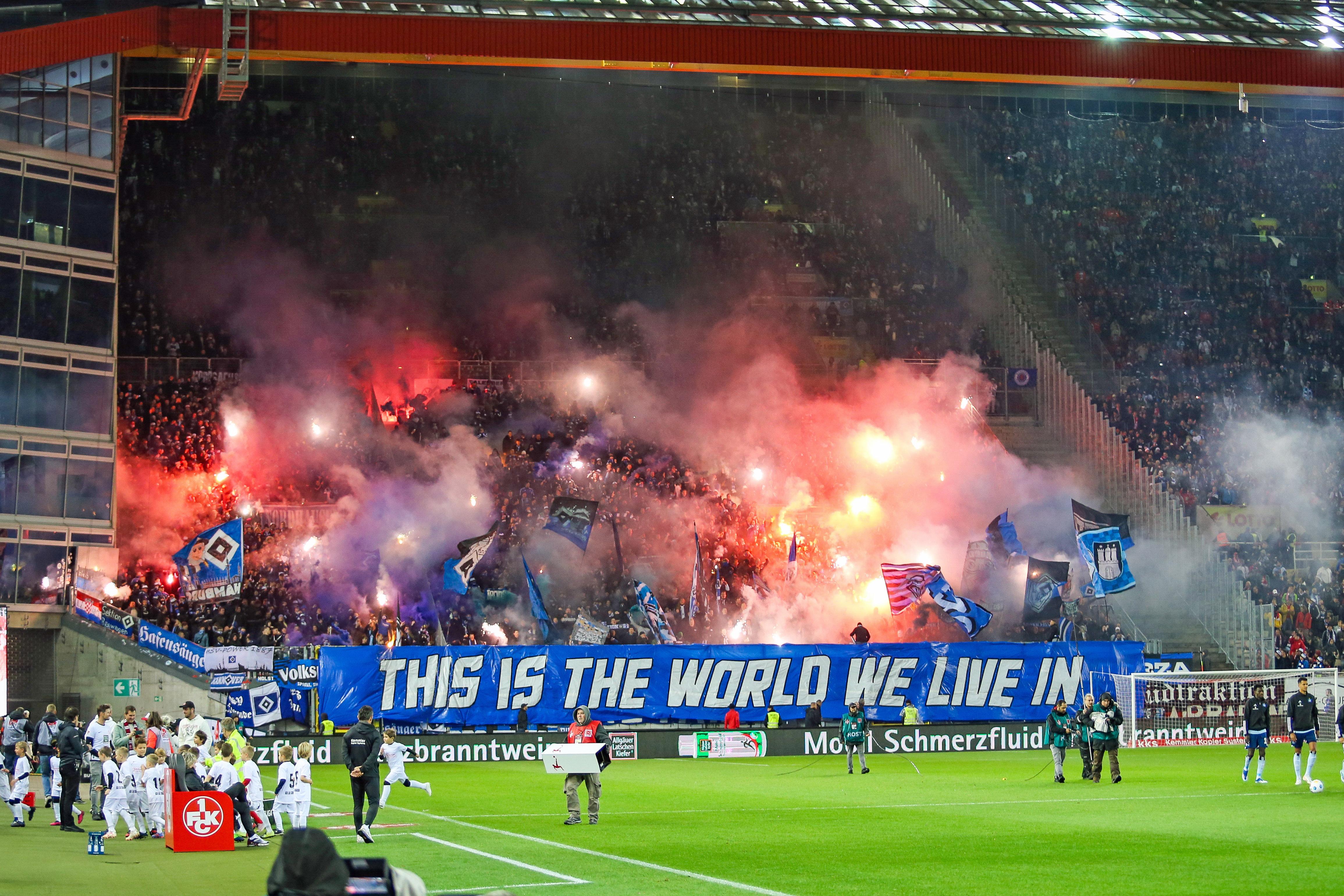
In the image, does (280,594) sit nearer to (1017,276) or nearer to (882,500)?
(882,500)

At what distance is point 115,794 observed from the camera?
807 inches

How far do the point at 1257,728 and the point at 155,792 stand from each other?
18028 mm

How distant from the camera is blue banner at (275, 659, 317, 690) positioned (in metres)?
34.6

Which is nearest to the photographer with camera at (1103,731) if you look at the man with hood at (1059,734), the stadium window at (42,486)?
the man with hood at (1059,734)

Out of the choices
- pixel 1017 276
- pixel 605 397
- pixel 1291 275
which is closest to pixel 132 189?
pixel 605 397

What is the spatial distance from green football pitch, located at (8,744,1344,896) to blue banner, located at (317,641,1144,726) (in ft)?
20.0

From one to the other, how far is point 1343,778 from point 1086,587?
18.1 m

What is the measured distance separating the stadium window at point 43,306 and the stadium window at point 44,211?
1048mm

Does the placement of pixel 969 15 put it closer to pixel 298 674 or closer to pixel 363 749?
pixel 298 674

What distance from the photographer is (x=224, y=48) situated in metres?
33.5

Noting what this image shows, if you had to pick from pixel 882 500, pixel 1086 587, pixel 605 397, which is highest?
pixel 605 397

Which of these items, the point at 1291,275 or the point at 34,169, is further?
the point at 1291,275

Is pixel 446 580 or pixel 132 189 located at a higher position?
pixel 132 189

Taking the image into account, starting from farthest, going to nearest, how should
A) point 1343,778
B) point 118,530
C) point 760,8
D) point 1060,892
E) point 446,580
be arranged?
point 118,530 → point 446,580 → point 760,8 → point 1343,778 → point 1060,892
